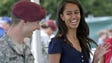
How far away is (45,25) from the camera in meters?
8.01

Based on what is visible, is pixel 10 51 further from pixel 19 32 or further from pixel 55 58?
pixel 55 58

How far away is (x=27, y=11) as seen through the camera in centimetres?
361

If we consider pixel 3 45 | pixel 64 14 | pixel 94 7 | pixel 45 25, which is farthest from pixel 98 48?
pixel 94 7

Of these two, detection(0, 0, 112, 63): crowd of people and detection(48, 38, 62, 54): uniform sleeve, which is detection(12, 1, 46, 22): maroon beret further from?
detection(48, 38, 62, 54): uniform sleeve

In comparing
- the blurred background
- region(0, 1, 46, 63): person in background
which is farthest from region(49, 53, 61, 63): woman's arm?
the blurred background

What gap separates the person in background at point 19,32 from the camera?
11.7 feet

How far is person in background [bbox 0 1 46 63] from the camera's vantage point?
357 cm

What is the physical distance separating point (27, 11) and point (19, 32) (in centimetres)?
18

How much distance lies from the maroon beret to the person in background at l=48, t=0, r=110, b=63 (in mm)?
766

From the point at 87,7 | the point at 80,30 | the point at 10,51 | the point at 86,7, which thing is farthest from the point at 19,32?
the point at 87,7

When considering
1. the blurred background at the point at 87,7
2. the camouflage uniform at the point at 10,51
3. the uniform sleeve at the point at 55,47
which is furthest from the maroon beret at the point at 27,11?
the blurred background at the point at 87,7

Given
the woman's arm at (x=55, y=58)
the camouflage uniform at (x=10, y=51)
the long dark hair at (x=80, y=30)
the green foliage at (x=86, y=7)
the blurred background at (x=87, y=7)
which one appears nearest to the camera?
the camouflage uniform at (x=10, y=51)

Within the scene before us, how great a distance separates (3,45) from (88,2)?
17.0 meters

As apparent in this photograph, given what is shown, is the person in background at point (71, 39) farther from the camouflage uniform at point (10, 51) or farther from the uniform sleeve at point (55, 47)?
the camouflage uniform at point (10, 51)
